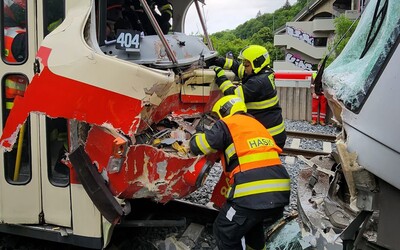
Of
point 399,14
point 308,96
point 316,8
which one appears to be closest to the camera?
point 399,14

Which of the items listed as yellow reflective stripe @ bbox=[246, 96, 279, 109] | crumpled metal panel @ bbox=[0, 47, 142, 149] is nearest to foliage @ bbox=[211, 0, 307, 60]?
yellow reflective stripe @ bbox=[246, 96, 279, 109]

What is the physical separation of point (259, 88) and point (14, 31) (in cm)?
243

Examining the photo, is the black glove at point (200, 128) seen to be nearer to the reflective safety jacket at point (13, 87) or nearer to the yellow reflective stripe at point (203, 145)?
the yellow reflective stripe at point (203, 145)

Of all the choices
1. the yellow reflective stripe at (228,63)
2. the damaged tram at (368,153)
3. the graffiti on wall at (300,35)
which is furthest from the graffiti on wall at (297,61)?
the damaged tram at (368,153)

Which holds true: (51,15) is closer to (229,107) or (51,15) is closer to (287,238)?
(229,107)

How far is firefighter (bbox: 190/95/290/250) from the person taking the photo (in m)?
2.92

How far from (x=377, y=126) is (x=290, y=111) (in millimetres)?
9926

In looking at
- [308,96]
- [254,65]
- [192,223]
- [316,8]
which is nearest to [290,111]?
[308,96]

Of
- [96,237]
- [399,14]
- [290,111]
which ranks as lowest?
[290,111]

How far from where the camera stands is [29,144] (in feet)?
10.0

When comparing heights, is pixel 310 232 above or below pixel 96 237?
above

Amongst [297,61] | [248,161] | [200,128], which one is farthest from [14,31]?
[297,61]

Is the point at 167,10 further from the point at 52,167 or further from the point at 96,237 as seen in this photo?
the point at 96,237

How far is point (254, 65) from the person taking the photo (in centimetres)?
439
